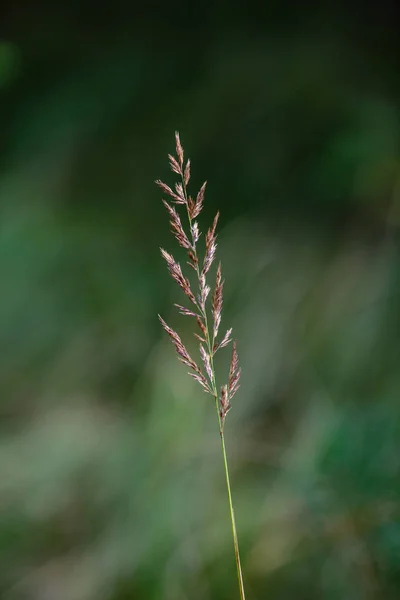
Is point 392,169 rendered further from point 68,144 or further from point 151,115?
point 68,144

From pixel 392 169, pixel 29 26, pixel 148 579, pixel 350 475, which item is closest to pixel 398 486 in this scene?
pixel 350 475

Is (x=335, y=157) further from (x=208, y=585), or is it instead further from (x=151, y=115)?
(x=208, y=585)

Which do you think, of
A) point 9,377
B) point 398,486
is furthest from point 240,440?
point 9,377

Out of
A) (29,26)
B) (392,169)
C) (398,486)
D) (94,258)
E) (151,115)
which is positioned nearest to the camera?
(398,486)

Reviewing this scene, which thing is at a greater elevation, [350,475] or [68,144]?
[68,144]

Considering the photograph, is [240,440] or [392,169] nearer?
[240,440]

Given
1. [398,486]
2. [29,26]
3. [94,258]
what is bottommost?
[398,486]

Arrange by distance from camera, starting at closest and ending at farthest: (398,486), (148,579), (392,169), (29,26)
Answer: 1. (398,486)
2. (148,579)
3. (392,169)
4. (29,26)
